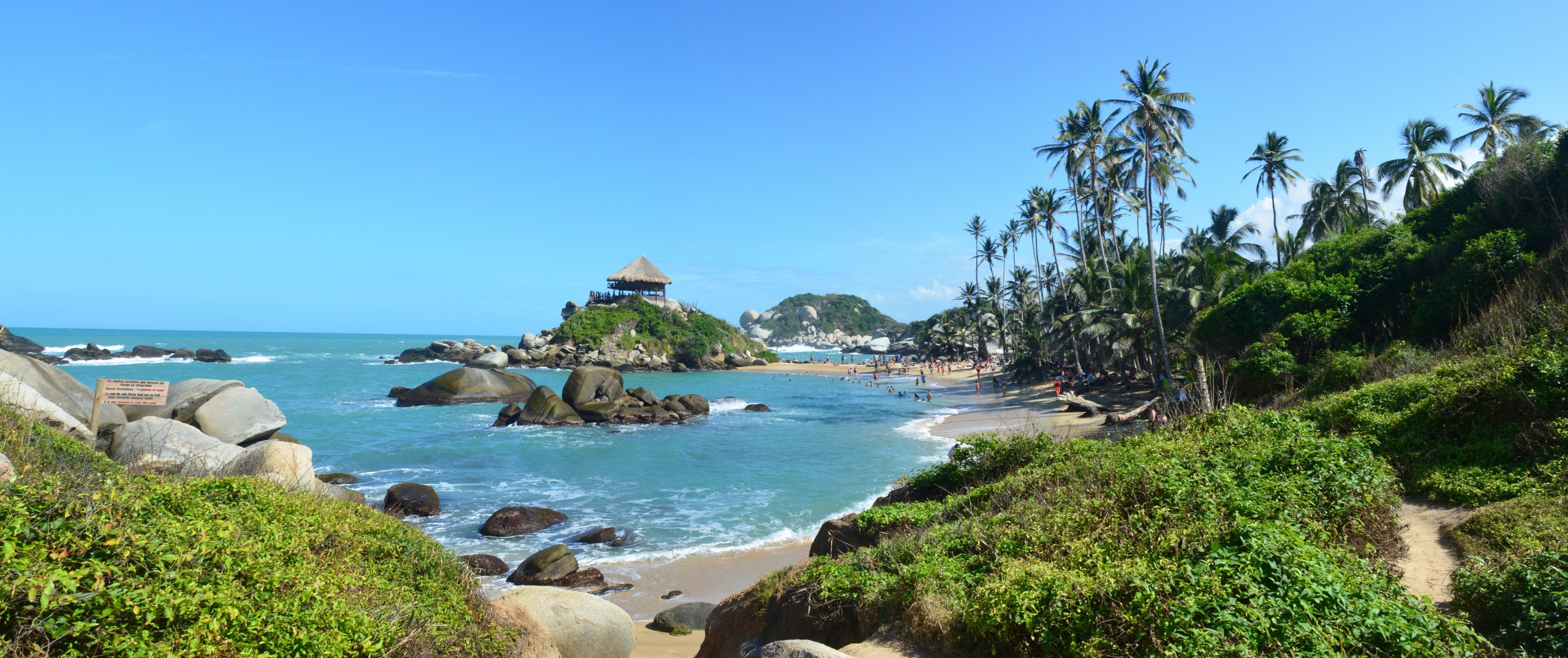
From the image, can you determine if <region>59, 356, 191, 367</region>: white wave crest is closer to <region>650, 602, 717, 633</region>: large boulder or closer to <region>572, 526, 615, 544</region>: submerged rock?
<region>572, 526, 615, 544</region>: submerged rock

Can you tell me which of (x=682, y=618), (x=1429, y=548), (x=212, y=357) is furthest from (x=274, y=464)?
(x=212, y=357)

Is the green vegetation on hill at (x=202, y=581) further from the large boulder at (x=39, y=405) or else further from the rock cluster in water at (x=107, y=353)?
the rock cluster in water at (x=107, y=353)

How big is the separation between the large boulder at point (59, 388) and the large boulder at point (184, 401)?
7.84 ft

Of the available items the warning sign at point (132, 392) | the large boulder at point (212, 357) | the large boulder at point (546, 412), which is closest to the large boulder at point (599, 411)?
the large boulder at point (546, 412)

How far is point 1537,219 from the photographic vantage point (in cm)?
1825

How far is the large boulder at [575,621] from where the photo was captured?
896 cm

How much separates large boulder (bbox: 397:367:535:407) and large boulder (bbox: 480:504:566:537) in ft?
90.7

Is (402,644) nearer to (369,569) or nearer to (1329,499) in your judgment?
(369,569)

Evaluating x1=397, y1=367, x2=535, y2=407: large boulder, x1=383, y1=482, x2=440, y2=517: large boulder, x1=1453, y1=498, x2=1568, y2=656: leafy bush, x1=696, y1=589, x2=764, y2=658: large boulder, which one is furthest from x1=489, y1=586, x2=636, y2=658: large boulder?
x1=397, y1=367, x2=535, y2=407: large boulder

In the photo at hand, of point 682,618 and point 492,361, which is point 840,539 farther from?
point 492,361

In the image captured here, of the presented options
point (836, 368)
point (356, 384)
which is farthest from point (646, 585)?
point (836, 368)

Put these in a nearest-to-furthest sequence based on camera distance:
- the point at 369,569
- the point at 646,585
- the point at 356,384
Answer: the point at 369,569, the point at 646,585, the point at 356,384

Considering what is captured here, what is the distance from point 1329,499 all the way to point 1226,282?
26.7 m

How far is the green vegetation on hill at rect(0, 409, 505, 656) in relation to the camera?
13.7 ft
